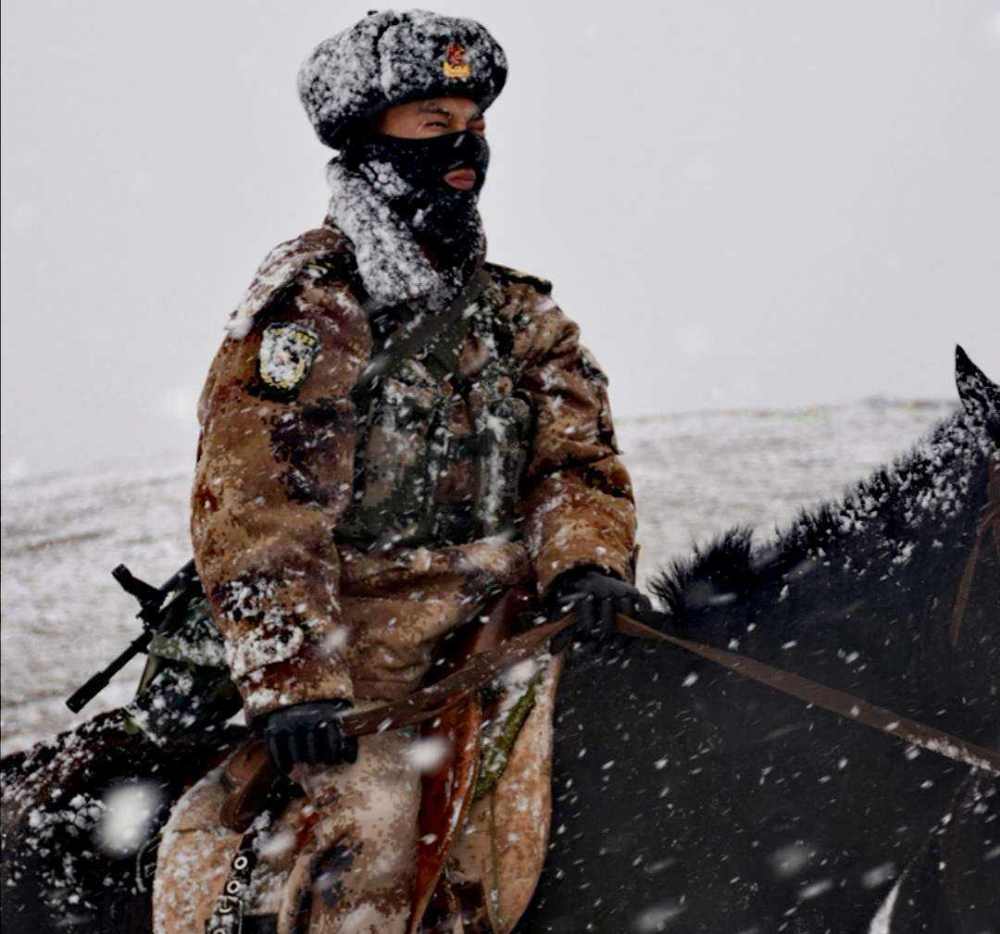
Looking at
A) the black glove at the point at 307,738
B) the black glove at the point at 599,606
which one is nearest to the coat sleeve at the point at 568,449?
the black glove at the point at 599,606

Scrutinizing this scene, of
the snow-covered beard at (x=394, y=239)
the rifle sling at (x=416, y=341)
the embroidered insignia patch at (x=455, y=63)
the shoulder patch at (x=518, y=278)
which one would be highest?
the embroidered insignia patch at (x=455, y=63)

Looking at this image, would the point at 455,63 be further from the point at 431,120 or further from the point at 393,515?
the point at 393,515

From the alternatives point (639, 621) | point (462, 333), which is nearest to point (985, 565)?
point (639, 621)

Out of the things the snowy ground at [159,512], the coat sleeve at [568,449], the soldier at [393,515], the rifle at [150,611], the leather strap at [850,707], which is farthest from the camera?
the snowy ground at [159,512]

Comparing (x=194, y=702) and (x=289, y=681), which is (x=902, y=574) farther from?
(x=194, y=702)

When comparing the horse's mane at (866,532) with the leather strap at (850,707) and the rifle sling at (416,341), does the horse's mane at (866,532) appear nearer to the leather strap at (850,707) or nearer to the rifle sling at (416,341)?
the leather strap at (850,707)

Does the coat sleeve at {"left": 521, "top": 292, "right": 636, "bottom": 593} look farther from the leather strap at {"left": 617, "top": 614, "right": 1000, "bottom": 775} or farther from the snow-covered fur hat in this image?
the snow-covered fur hat

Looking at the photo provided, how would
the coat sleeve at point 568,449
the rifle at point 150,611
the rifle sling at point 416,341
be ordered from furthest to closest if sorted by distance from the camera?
the coat sleeve at point 568,449 < the rifle at point 150,611 < the rifle sling at point 416,341

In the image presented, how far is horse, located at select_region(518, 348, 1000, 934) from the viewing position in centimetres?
229

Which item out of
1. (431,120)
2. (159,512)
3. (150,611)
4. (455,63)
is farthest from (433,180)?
(159,512)

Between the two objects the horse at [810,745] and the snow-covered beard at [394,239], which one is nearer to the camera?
the horse at [810,745]

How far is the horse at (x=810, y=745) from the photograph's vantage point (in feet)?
7.54

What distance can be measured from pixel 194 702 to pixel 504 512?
83 cm

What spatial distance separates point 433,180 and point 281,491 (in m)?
0.86
